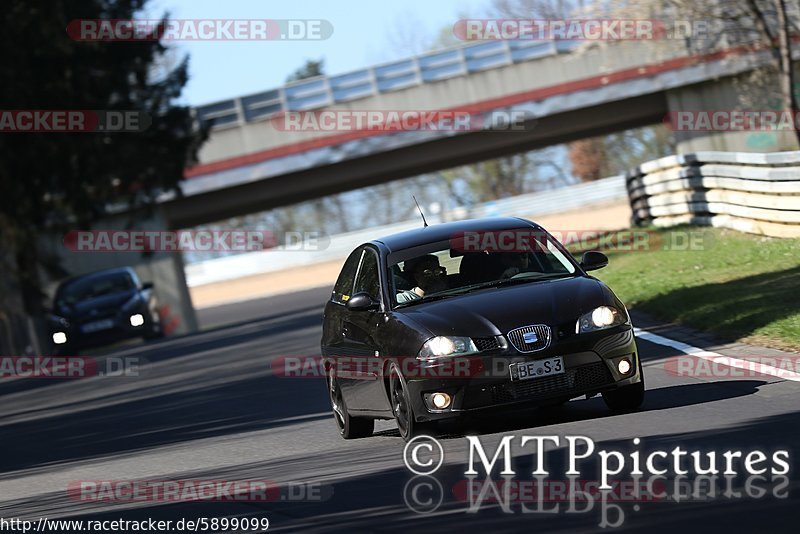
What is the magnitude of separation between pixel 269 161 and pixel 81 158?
32.7 feet

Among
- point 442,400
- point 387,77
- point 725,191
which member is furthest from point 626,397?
point 387,77

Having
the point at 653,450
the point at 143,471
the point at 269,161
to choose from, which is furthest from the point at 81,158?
the point at 653,450

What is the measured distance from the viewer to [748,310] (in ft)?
48.6

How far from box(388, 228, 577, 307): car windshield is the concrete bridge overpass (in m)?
36.7

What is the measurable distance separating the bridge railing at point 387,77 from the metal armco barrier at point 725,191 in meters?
15.0

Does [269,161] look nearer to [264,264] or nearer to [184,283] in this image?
[184,283]

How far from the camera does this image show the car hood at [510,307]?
9.98m

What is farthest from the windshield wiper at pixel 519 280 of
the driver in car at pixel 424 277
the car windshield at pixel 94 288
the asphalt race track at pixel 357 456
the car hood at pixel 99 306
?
the car windshield at pixel 94 288

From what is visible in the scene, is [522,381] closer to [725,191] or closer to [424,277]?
[424,277]

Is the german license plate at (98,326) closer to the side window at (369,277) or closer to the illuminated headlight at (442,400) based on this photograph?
the side window at (369,277)

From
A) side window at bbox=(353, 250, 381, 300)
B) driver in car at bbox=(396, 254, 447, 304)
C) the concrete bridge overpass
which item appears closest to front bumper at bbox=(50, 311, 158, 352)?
the concrete bridge overpass

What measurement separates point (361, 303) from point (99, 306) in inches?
864

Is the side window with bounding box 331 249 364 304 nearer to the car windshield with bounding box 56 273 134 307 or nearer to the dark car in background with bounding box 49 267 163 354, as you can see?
the dark car in background with bounding box 49 267 163 354

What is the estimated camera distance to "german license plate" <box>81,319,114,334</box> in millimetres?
31781
